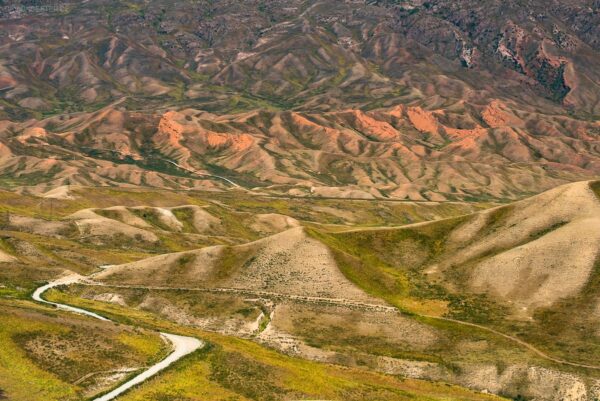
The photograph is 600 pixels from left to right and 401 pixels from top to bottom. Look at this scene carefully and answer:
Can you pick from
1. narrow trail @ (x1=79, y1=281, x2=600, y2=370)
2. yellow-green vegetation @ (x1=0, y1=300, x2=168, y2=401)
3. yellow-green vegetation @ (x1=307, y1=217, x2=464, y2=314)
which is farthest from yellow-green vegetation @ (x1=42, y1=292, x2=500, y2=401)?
yellow-green vegetation @ (x1=307, y1=217, x2=464, y2=314)

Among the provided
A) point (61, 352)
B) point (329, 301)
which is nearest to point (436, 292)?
point (329, 301)

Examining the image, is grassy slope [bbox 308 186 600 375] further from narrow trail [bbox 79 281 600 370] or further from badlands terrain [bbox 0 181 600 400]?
narrow trail [bbox 79 281 600 370]

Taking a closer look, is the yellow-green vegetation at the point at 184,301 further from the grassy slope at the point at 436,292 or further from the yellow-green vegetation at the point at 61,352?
the grassy slope at the point at 436,292

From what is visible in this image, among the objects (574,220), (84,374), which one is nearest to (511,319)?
(574,220)

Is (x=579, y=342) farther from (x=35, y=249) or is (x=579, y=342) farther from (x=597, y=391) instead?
(x=35, y=249)

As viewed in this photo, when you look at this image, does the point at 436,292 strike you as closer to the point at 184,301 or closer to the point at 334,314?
the point at 334,314

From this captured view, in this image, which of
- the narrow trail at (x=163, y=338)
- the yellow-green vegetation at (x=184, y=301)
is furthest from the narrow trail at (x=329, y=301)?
the narrow trail at (x=163, y=338)
